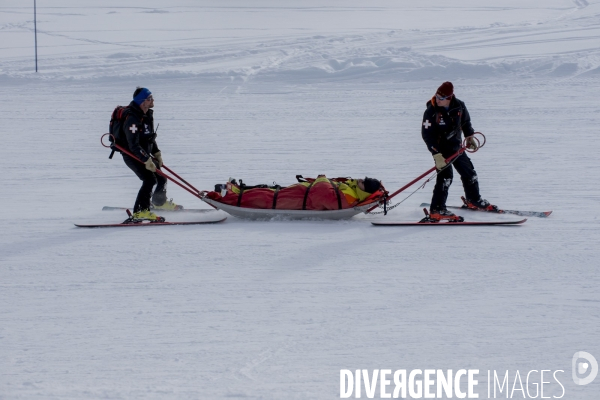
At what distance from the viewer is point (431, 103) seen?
6.38 metres

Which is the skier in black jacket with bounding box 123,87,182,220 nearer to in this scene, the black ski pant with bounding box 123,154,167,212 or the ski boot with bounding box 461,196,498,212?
the black ski pant with bounding box 123,154,167,212

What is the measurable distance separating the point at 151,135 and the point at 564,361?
12.9 ft

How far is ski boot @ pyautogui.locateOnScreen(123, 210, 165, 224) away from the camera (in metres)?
6.62

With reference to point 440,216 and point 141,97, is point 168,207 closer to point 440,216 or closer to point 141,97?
point 141,97

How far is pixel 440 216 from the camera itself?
6.48 meters

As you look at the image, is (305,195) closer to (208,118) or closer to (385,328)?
(385,328)

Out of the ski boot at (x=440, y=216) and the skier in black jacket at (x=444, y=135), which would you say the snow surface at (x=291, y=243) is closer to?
the ski boot at (x=440, y=216)

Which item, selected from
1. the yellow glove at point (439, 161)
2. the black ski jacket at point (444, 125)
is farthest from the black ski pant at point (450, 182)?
the yellow glove at point (439, 161)

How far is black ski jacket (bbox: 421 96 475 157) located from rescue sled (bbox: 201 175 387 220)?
56 centimetres

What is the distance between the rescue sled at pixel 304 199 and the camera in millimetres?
6434

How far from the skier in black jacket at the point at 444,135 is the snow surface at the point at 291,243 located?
0.37 m

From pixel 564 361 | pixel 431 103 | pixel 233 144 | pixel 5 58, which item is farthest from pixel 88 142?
pixel 5 58

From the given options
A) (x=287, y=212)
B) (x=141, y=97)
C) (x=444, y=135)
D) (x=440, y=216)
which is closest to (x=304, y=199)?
(x=287, y=212)

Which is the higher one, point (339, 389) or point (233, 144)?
point (233, 144)
